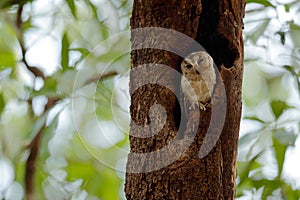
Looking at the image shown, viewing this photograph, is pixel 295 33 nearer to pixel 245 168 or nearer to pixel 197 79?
pixel 245 168

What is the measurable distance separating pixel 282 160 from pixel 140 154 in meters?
0.53

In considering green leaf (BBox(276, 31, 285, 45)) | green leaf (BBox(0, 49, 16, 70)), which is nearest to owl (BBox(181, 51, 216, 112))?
green leaf (BBox(276, 31, 285, 45))

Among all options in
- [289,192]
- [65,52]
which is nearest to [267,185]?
[289,192]

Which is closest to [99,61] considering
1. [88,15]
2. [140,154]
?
[88,15]

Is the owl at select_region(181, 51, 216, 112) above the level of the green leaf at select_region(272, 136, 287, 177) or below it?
above

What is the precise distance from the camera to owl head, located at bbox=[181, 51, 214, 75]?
955 millimetres

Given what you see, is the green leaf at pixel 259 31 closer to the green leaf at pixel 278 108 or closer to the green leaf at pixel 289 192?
the green leaf at pixel 278 108

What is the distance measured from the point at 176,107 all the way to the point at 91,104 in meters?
0.45

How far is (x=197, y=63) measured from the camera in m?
0.96

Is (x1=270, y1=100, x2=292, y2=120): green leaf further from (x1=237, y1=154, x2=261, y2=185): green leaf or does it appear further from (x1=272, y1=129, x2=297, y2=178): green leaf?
(x1=237, y1=154, x2=261, y2=185): green leaf

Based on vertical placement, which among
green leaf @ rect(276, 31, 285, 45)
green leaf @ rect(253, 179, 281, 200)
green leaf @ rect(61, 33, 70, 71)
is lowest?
green leaf @ rect(253, 179, 281, 200)

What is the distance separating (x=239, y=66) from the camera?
3.32ft

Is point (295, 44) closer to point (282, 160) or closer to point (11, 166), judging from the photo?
point (282, 160)

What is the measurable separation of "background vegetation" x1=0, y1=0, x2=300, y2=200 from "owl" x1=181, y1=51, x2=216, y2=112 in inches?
10.9
